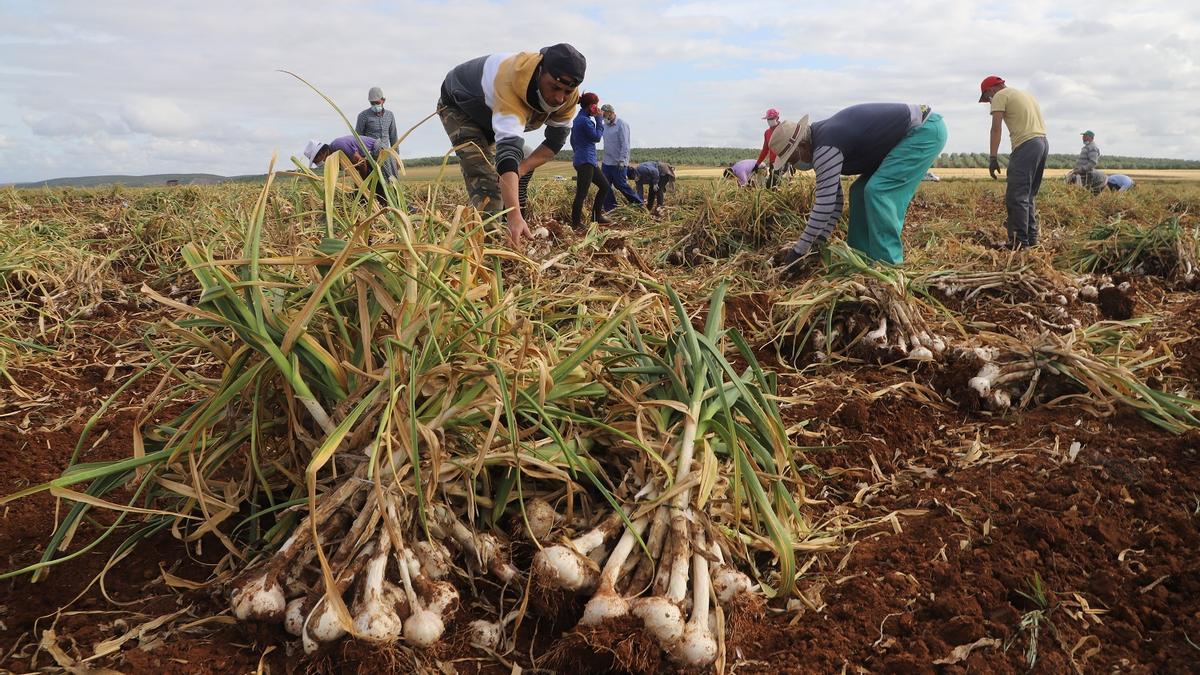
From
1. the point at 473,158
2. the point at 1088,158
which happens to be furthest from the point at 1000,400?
the point at 1088,158

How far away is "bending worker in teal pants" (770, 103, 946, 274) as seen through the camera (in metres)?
4.23

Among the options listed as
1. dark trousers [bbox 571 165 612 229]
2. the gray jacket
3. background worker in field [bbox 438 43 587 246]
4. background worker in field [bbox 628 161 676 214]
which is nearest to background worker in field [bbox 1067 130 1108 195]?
the gray jacket

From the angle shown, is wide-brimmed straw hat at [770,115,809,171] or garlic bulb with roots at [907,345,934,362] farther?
wide-brimmed straw hat at [770,115,809,171]

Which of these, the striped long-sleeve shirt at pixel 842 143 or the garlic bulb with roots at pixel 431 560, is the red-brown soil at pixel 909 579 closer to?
the garlic bulb with roots at pixel 431 560

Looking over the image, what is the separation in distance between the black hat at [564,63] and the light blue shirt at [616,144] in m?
6.00

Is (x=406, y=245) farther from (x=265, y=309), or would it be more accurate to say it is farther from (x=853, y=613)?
(x=853, y=613)

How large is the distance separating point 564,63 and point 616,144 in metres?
6.16

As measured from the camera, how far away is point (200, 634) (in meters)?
1.21

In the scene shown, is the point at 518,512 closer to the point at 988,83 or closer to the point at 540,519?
the point at 540,519

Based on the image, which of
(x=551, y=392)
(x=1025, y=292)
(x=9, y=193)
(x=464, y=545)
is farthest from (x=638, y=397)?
(x=9, y=193)

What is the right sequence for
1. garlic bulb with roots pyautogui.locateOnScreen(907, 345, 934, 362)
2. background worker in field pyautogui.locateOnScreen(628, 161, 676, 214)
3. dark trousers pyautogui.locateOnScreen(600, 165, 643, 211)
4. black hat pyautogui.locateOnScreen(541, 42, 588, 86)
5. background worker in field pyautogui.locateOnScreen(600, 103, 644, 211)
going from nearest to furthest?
garlic bulb with roots pyautogui.locateOnScreen(907, 345, 934, 362) < black hat pyautogui.locateOnScreen(541, 42, 588, 86) < dark trousers pyautogui.locateOnScreen(600, 165, 643, 211) < background worker in field pyautogui.locateOnScreen(600, 103, 644, 211) < background worker in field pyautogui.locateOnScreen(628, 161, 676, 214)

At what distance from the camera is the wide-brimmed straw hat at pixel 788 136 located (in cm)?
423

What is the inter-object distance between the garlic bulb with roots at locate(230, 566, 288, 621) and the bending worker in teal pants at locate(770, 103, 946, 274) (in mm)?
3503

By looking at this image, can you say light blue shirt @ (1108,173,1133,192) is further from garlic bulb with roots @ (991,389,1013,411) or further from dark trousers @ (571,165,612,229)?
garlic bulb with roots @ (991,389,1013,411)
